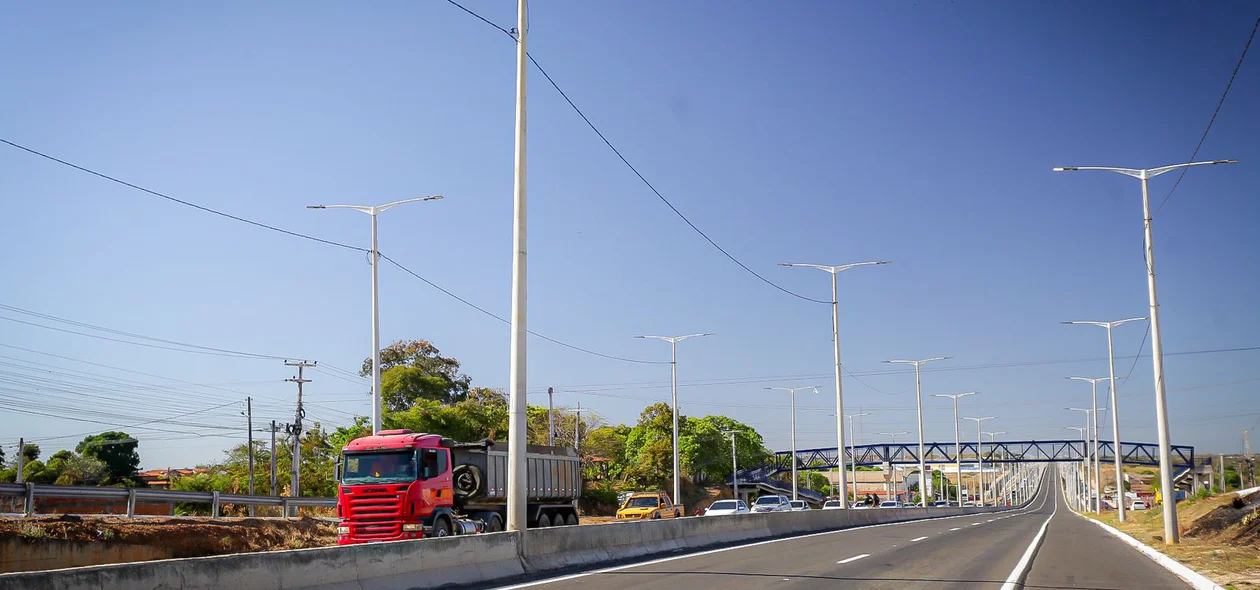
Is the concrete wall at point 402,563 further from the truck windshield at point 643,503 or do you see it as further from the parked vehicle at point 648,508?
the truck windshield at point 643,503

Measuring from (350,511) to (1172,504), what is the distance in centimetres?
2114

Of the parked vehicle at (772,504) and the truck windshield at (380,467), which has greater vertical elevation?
the truck windshield at (380,467)

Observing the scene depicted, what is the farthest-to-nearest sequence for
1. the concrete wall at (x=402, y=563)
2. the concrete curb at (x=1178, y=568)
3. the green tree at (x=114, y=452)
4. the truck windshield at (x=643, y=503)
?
the green tree at (x=114, y=452)
the truck windshield at (x=643, y=503)
the concrete curb at (x=1178, y=568)
the concrete wall at (x=402, y=563)

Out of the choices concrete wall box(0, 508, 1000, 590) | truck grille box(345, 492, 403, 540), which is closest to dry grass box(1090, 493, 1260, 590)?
concrete wall box(0, 508, 1000, 590)

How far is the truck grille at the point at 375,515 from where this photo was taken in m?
25.9

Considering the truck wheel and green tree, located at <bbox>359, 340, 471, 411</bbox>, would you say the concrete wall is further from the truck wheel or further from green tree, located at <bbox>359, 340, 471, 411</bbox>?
green tree, located at <bbox>359, 340, 471, 411</bbox>

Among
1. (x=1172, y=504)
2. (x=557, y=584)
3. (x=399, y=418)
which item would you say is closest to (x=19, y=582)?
(x=557, y=584)

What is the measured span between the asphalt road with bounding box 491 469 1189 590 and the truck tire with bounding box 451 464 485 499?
7.51m

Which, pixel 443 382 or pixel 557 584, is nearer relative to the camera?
pixel 557 584

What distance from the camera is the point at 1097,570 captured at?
778 inches

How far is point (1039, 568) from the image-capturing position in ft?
66.0

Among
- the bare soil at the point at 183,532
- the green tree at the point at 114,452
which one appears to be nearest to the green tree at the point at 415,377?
the green tree at the point at 114,452

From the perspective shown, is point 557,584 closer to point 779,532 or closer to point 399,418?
point 779,532

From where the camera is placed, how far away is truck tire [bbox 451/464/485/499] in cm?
2894
